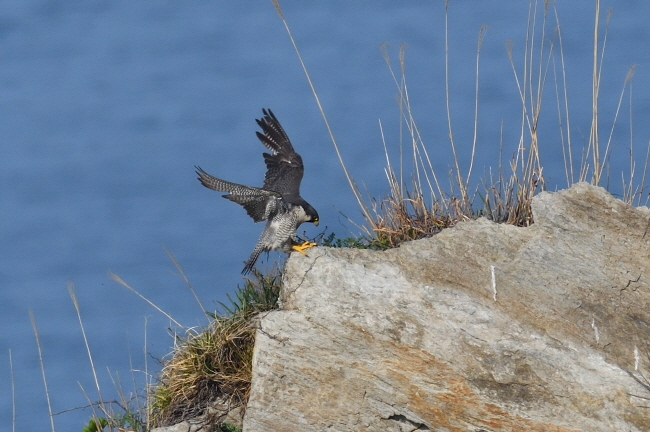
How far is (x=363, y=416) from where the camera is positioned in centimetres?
534

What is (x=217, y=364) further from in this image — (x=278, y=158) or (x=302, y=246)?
(x=278, y=158)

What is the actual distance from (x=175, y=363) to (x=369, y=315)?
120 centimetres

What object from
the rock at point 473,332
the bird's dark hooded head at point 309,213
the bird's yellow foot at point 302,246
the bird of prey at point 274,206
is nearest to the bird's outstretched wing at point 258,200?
the bird of prey at point 274,206

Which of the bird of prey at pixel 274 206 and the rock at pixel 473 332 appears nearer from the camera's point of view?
the rock at pixel 473 332

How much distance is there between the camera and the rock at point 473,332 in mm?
5137

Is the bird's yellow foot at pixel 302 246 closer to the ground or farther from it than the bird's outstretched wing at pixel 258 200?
closer to the ground

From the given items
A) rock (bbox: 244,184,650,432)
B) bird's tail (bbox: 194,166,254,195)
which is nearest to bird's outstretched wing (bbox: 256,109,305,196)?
bird's tail (bbox: 194,166,254,195)

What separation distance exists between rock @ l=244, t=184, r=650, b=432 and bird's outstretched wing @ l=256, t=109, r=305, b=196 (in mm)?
1373

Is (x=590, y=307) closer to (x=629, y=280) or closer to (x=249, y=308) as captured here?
(x=629, y=280)

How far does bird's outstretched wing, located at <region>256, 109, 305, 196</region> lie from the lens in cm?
688

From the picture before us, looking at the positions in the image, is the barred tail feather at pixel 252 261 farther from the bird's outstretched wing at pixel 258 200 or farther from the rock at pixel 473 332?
the rock at pixel 473 332

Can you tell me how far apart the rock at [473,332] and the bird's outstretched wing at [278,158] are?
1373mm

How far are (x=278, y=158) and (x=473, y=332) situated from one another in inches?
86.3

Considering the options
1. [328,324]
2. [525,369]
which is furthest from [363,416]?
[525,369]
